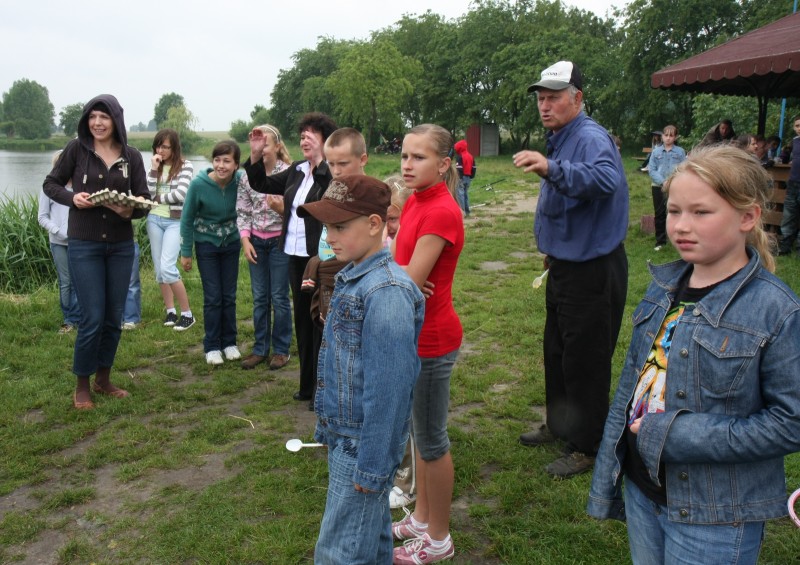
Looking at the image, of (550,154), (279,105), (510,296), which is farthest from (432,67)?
(550,154)

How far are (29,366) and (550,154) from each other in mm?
4854

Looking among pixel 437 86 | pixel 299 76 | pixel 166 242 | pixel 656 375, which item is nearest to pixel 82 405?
pixel 166 242

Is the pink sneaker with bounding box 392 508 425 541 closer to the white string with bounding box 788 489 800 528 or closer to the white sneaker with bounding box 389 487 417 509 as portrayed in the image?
the white sneaker with bounding box 389 487 417 509

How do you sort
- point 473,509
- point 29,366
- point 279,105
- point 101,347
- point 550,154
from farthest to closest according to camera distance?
point 279,105, point 29,366, point 101,347, point 550,154, point 473,509

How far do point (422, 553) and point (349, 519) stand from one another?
98 cm

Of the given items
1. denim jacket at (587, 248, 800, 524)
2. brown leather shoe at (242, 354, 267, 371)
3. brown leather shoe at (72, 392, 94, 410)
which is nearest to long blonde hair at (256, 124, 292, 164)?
brown leather shoe at (242, 354, 267, 371)

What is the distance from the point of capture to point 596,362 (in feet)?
12.0

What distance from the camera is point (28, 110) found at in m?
66.7

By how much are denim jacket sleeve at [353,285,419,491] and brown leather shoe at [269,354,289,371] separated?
3.75 metres

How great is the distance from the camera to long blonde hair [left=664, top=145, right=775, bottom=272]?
5.72ft

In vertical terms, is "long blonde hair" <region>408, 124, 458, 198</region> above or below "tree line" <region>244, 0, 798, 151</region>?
below

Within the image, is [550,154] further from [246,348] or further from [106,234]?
[246,348]

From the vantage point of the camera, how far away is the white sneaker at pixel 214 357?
583cm

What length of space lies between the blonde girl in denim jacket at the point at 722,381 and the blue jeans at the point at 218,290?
4.52 meters
